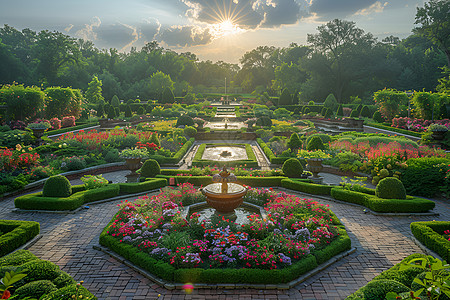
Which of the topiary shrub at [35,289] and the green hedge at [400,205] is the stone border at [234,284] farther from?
the green hedge at [400,205]

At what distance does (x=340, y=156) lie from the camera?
15984mm

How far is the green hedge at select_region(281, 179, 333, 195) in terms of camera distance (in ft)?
40.2

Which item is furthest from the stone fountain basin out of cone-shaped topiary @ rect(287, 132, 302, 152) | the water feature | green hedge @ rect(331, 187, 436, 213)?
cone-shaped topiary @ rect(287, 132, 302, 152)

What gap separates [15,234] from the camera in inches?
304

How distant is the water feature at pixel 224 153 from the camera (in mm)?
18534

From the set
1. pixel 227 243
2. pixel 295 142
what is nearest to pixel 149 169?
pixel 227 243

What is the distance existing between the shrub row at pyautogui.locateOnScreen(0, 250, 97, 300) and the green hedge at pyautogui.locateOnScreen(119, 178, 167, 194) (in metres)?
5.77

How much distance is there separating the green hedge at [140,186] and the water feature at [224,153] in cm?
580

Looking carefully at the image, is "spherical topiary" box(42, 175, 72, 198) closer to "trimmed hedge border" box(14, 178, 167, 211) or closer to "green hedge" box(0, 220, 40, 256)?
"trimmed hedge border" box(14, 178, 167, 211)

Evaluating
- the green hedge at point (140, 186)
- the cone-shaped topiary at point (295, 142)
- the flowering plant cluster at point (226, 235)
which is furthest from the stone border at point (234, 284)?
the cone-shaped topiary at point (295, 142)

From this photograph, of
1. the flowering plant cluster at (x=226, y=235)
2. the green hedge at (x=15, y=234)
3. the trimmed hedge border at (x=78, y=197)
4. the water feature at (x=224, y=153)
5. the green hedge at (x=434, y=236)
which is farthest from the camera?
the water feature at (x=224, y=153)

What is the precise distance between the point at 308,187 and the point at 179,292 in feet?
26.3

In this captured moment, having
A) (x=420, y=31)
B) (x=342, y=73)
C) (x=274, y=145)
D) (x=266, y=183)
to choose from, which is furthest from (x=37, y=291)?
(x=342, y=73)

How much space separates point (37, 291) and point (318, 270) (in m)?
5.99
